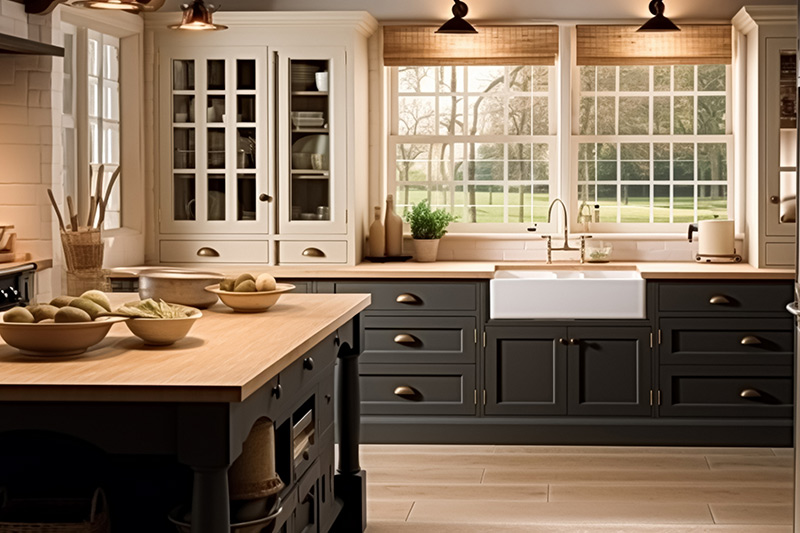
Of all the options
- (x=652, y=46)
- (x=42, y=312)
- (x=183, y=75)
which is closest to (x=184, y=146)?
(x=183, y=75)

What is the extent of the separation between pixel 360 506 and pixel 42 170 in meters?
2.35

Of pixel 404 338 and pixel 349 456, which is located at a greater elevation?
pixel 404 338

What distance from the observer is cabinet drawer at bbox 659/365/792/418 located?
5.95 meters

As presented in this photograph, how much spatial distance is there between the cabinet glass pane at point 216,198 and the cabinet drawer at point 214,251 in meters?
0.16

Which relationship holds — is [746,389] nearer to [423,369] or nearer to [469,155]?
[423,369]

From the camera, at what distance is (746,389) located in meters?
5.96

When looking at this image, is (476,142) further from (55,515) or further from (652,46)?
(55,515)

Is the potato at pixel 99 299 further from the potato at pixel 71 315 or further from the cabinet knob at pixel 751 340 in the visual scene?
the cabinet knob at pixel 751 340

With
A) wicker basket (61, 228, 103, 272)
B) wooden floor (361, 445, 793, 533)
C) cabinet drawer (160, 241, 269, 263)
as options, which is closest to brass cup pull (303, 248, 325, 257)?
cabinet drawer (160, 241, 269, 263)

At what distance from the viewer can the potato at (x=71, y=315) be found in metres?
2.80

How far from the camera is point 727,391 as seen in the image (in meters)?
5.97

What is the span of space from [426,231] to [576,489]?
1.95 meters

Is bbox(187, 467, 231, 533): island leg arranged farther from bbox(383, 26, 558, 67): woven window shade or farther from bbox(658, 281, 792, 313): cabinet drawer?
bbox(383, 26, 558, 67): woven window shade

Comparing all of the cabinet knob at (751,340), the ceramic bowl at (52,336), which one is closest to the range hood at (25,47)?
the ceramic bowl at (52,336)
